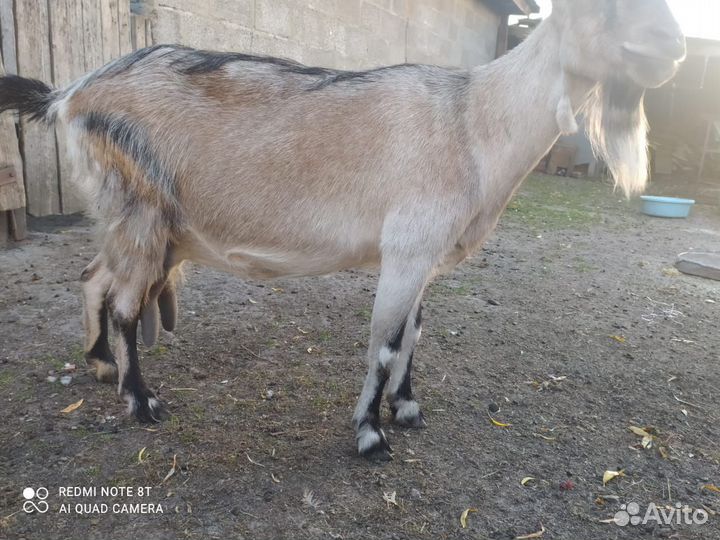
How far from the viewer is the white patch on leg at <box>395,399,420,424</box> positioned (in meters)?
2.48

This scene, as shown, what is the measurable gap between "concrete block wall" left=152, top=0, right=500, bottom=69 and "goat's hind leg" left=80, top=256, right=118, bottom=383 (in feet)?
9.58

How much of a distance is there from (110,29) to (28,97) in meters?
2.53

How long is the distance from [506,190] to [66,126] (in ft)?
5.57

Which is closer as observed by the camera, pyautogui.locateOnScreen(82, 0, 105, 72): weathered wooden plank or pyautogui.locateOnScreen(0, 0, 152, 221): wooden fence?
pyautogui.locateOnScreen(0, 0, 152, 221): wooden fence

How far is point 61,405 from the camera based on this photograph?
94.9 inches

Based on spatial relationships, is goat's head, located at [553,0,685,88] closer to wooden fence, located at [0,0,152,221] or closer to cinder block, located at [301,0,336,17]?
wooden fence, located at [0,0,152,221]

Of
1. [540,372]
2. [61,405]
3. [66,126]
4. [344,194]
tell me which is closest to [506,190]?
[344,194]

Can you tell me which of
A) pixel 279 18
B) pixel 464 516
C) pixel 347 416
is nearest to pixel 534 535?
pixel 464 516

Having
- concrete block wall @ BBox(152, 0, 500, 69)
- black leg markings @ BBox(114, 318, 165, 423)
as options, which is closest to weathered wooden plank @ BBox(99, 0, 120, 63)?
concrete block wall @ BBox(152, 0, 500, 69)

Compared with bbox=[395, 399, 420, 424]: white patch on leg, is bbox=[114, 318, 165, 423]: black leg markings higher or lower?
higher

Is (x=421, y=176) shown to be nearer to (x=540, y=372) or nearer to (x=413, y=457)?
(x=413, y=457)

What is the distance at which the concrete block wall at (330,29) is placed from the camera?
485 centimetres

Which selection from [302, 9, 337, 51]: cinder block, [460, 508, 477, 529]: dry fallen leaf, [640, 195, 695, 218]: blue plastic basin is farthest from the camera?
[640, 195, 695, 218]: blue plastic basin

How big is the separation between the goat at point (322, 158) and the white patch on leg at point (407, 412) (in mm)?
216
